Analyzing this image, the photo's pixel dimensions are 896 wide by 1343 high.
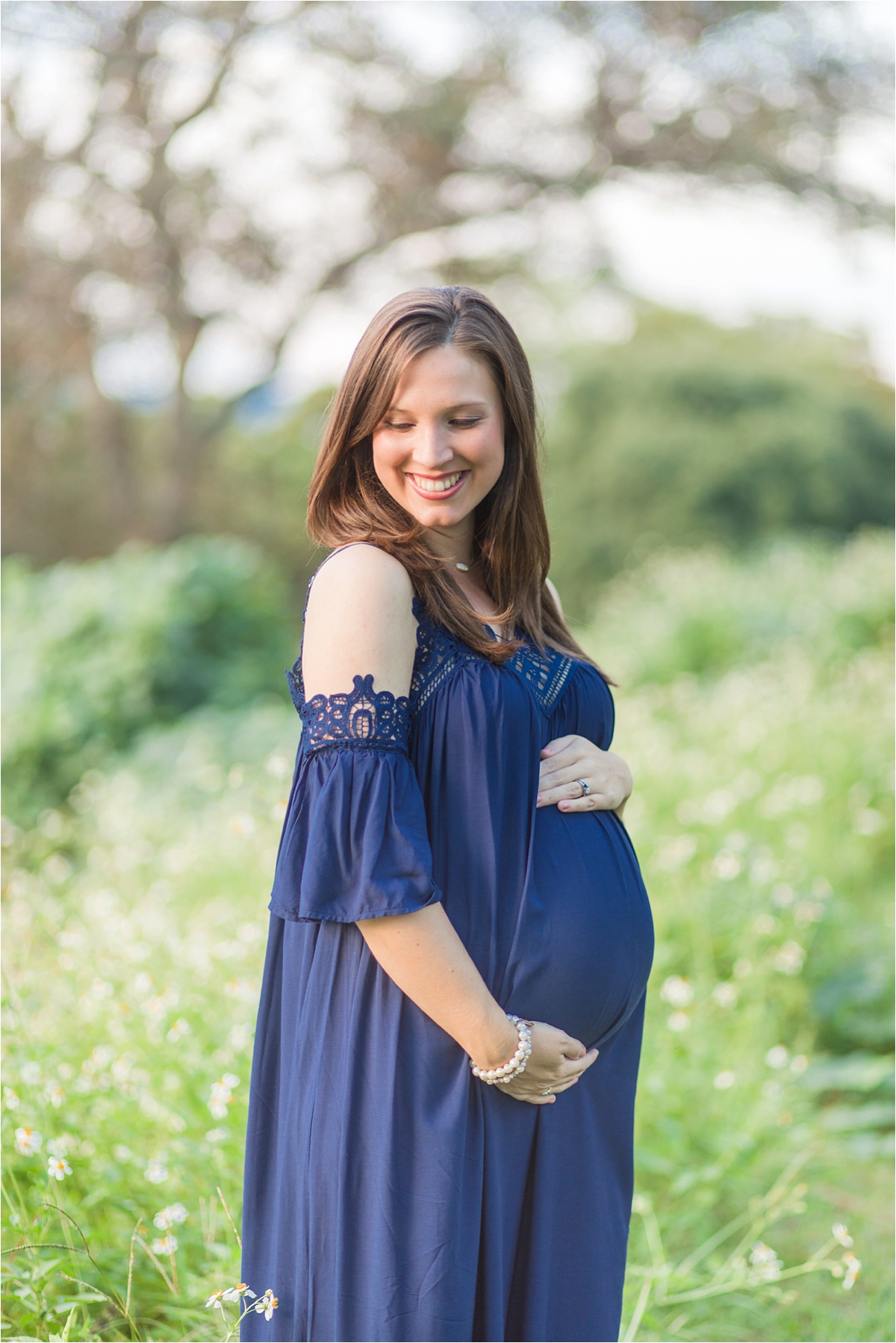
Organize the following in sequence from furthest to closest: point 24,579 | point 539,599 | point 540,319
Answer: point 540,319 < point 24,579 < point 539,599

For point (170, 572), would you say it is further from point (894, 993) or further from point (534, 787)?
point (534, 787)

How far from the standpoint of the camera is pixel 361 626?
1654 millimetres

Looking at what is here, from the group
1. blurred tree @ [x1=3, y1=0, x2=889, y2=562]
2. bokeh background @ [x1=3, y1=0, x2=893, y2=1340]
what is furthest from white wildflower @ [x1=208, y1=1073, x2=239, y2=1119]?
blurred tree @ [x1=3, y1=0, x2=889, y2=562]

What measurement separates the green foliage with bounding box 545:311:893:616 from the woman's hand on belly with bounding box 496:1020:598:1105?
12124 mm

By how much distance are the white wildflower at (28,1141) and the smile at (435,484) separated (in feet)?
4.81

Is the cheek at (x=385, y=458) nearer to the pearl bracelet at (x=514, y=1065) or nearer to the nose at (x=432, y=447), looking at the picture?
the nose at (x=432, y=447)

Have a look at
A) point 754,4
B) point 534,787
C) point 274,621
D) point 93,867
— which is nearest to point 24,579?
point 274,621

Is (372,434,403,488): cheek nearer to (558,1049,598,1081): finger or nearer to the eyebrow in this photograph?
the eyebrow

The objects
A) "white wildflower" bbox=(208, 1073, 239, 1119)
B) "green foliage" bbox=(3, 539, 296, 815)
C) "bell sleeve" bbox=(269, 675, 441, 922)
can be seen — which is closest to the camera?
"bell sleeve" bbox=(269, 675, 441, 922)

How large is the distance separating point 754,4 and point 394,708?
33.5ft

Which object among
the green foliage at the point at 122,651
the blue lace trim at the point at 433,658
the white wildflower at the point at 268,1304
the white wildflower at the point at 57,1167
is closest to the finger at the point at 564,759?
the blue lace trim at the point at 433,658

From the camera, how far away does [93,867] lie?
16.0ft

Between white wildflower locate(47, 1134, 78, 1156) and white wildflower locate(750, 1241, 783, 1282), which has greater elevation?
white wildflower locate(47, 1134, 78, 1156)

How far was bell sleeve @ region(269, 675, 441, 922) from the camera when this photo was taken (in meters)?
1.60
